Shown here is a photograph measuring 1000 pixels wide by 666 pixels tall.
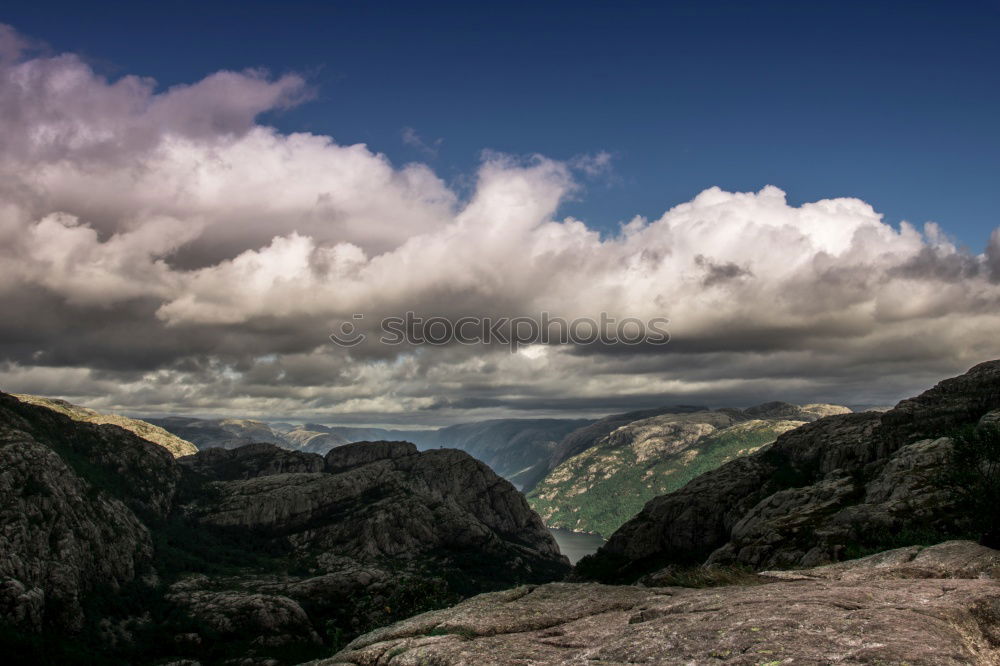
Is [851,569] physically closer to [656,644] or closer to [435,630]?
[656,644]

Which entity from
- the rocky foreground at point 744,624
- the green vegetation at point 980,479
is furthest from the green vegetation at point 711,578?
the green vegetation at point 980,479

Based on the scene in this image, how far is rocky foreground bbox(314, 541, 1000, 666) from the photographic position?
23.2m

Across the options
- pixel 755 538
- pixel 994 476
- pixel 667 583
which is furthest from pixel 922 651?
pixel 755 538

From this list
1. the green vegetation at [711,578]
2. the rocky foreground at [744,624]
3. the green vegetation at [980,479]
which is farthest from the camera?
the green vegetation at [980,479]

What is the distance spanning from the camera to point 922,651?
21.3 meters

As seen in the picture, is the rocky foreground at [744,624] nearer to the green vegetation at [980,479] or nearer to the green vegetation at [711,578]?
the green vegetation at [711,578]

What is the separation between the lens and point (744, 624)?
26.7 m

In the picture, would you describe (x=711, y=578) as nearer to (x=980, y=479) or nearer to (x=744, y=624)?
(x=744, y=624)

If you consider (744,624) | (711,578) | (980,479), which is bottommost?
(711,578)

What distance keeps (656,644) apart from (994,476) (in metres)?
57.5

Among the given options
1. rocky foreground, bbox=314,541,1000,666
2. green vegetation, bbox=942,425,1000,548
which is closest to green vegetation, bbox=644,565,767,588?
rocky foreground, bbox=314,541,1000,666

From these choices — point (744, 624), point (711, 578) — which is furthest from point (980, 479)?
point (744, 624)

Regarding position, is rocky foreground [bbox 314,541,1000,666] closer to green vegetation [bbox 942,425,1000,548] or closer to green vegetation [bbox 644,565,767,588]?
green vegetation [bbox 644,565,767,588]

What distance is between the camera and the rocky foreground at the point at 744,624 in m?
23.2
